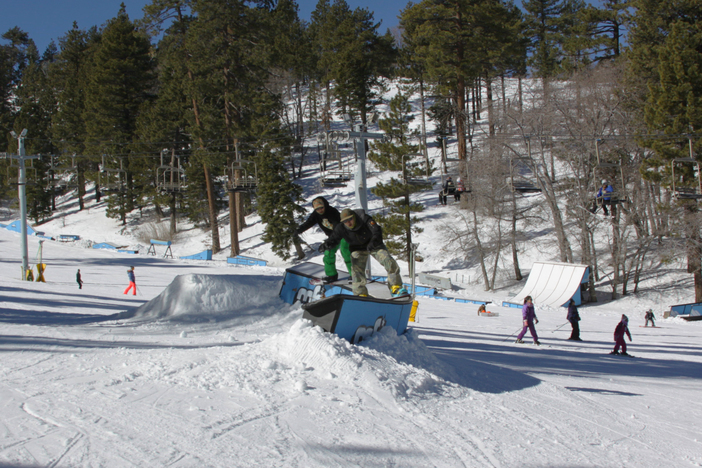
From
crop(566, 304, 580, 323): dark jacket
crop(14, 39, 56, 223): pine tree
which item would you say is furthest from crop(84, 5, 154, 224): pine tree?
crop(566, 304, 580, 323): dark jacket

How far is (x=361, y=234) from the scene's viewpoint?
23.6 ft

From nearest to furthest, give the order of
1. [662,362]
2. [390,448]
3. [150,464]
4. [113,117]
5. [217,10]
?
[150,464], [390,448], [662,362], [217,10], [113,117]

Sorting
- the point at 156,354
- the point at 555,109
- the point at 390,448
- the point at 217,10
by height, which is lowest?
the point at 390,448

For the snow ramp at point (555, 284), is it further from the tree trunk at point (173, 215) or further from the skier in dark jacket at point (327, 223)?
the tree trunk at point (173, 215)

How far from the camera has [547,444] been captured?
4.96 m

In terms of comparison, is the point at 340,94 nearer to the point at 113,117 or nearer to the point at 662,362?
the point at 113,117

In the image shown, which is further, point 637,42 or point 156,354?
point 637,42

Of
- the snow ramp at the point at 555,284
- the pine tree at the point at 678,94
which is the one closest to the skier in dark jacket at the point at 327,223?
the snow ramp at the point at 555,284

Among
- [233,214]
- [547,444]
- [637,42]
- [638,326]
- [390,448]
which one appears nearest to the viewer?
[390,448]

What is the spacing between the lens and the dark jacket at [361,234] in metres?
Result: 7.09

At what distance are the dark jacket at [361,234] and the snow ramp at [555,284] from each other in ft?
58.9

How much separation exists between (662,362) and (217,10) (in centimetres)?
2989

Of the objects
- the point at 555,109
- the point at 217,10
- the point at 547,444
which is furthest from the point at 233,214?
the point at 547,444

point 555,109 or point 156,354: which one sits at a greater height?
point 555,109
